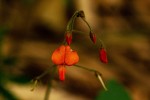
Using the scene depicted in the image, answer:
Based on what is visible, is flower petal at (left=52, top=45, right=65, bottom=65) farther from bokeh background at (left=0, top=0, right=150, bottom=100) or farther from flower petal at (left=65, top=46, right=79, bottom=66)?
bokeh background at (left=0, top=0, right=150, bottom=100)

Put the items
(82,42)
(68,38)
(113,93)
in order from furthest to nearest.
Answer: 1. (82,42)
2. (113,93)
3. (68,38)

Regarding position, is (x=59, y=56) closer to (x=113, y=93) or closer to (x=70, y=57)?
(x=70, y=57)

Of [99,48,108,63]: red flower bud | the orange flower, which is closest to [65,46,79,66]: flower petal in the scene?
the orange flower

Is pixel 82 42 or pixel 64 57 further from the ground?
pixel 64 57

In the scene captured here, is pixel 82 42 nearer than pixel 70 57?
No

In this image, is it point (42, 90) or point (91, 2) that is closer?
point (42, 90)

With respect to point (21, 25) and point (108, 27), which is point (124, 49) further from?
point (21, 25)

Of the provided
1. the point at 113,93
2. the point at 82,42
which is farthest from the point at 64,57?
the point at 82,42

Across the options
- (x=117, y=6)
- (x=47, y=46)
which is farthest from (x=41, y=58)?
(x=117, y=6)

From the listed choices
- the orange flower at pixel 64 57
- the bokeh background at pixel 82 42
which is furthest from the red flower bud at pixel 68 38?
the bokeh background at pixel 82 42
